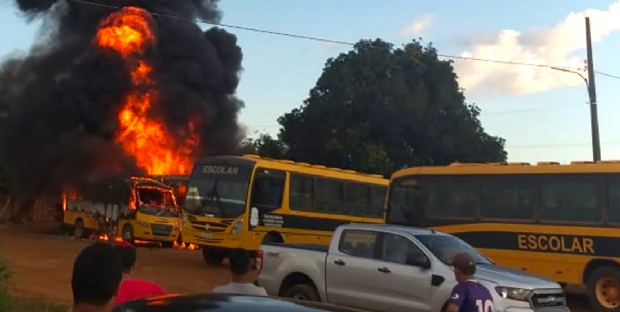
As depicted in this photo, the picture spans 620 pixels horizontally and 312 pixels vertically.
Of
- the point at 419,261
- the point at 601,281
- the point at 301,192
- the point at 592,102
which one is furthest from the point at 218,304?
the point at 592,102

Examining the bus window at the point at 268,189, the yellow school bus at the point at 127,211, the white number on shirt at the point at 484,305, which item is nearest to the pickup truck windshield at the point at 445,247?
the white number on shirt at the point at 484,305

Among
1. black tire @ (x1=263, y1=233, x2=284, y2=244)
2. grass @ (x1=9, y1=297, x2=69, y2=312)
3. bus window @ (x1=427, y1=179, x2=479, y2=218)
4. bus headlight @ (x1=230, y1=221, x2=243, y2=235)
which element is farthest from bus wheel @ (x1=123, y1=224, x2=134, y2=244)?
grass @ (x1=9, y1=297, x2=69, y2=312)

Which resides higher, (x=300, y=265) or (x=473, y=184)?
(x=473, y=184)

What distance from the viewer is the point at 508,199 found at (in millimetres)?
18047

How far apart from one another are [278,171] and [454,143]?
23.0m

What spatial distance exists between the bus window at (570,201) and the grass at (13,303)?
1000 centimetres

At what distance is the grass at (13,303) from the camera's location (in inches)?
424

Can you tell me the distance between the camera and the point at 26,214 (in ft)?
153

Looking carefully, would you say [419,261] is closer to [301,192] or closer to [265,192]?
[265,192]

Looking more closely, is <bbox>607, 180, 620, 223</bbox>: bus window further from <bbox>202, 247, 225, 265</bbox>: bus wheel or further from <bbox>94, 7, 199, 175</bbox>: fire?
<bbox>94, 7, 199, 175</bbox>: fire

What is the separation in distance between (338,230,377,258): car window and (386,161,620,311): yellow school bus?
6023 millimetres

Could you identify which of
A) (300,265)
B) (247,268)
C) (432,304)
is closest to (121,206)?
(300,265)

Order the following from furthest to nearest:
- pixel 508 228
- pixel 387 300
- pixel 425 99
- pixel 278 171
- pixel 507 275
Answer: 1. pixel 425 99
2. pixel 278 171
3. pixel 508 228
4. pixel 387 300
5. pixel 507 275

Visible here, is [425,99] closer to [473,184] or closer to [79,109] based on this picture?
[79,109]
